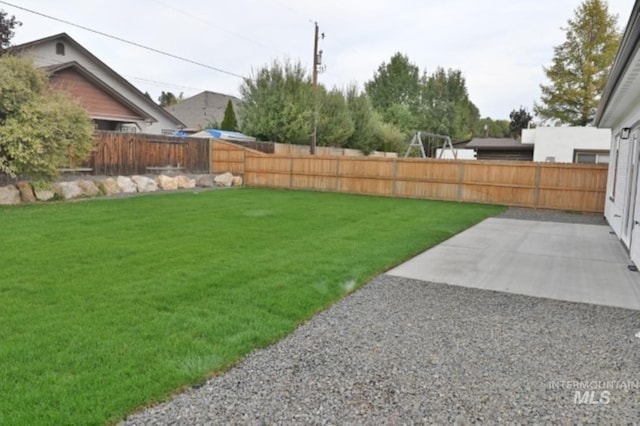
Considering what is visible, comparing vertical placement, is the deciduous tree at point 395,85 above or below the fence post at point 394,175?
above

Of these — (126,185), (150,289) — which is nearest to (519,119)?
(126,185)

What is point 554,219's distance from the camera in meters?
11.6

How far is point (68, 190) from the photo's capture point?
39.3 feet

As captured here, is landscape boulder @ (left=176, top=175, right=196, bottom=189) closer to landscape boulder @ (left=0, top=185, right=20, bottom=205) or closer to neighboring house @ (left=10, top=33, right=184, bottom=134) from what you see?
neighboring house @ (left=10, top=33, right=184, bottom=134)

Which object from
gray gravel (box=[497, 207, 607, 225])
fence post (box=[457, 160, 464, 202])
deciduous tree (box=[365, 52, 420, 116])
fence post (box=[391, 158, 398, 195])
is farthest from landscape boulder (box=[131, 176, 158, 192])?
deciduous tree (box=[365, 52, 420, 116])

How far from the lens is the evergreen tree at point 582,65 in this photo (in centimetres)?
2814

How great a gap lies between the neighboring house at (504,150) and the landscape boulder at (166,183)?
19.5 metres

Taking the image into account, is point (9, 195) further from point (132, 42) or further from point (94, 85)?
point (132, 42)

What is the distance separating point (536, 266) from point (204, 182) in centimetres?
1371

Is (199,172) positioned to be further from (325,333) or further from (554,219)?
(325,333)

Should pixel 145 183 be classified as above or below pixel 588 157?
below

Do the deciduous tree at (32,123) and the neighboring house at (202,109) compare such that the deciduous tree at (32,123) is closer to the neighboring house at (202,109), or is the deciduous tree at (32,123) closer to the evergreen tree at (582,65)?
the neighboring house at (202,109)

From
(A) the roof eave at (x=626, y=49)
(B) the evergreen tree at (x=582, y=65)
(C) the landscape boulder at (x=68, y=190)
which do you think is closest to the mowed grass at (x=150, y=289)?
(C) the landscape boulder at (x=68, y=190)

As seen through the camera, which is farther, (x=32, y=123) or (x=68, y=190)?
(x=68, y=190)
